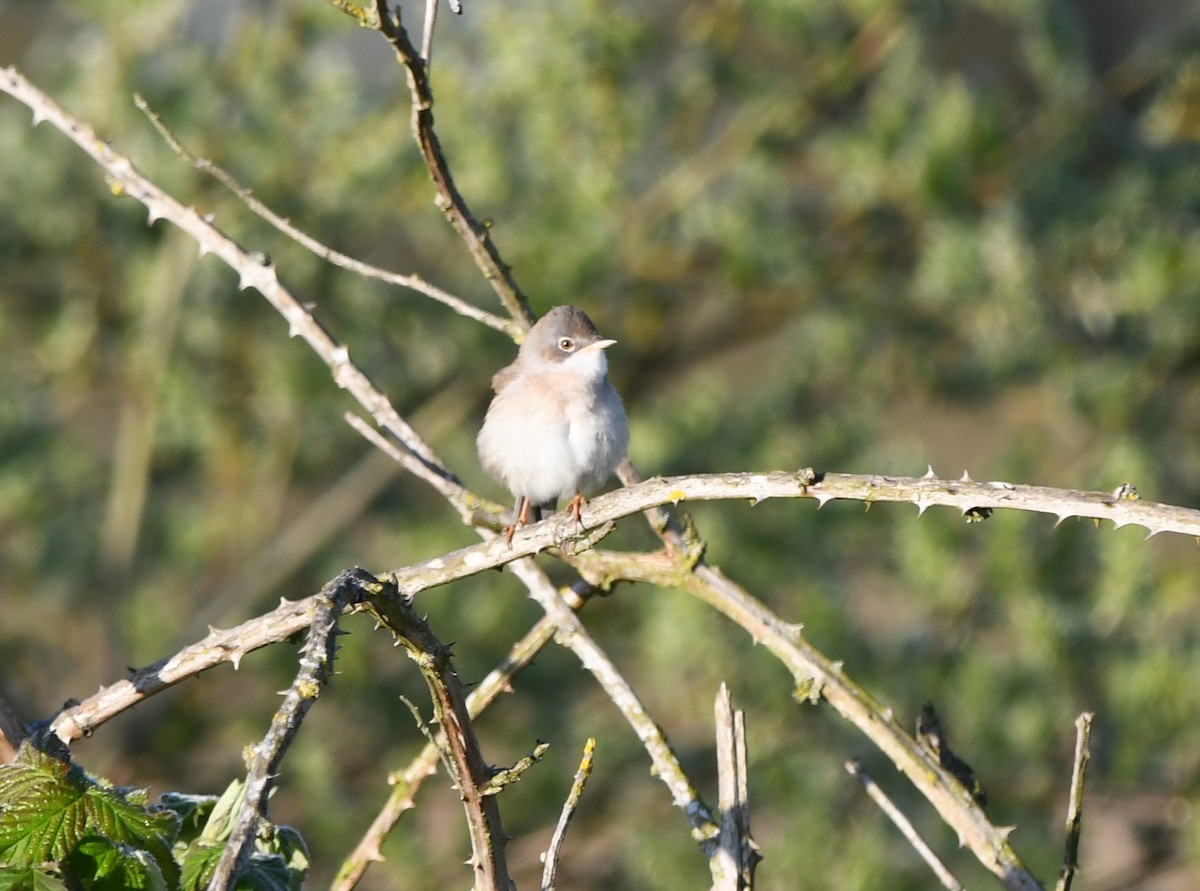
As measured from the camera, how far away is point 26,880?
2008 mm

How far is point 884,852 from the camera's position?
8492mm

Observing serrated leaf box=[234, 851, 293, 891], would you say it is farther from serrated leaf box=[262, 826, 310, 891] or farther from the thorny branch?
the thorny branch

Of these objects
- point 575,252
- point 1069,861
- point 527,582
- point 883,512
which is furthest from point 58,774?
point 883,512

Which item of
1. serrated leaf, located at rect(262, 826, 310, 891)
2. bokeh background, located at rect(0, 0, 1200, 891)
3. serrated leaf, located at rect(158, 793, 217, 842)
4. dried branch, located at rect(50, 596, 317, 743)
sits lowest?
serrated leaf, located at rect(262, 826, 310, 891)

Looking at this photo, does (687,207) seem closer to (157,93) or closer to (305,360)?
(305,360)

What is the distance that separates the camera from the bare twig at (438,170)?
269 cm

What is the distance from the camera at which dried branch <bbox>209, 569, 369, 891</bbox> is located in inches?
62.2

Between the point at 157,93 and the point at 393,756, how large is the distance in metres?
4.30

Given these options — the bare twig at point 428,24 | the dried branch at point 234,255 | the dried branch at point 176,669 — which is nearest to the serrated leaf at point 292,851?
the dried branch at point 176,669

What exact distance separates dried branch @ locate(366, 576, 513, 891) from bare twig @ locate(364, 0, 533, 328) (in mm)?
1082

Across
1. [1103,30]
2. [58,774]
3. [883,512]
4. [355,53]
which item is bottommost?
[58,774]

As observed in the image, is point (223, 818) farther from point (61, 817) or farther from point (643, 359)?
point (643, 359)

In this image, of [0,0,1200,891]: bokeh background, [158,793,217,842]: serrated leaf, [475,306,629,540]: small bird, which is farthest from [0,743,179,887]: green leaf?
[0,0,1200,891]: bokeh background

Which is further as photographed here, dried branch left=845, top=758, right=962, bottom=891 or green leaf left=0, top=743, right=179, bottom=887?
dried branch left=845, top=758, right=962, bottom=891
